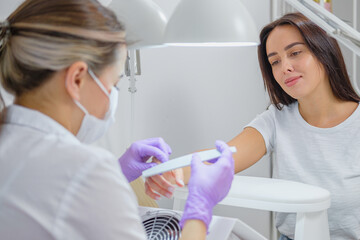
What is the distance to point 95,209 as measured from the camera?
2.11ft

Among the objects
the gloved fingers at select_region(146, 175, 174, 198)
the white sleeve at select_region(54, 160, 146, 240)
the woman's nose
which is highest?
the woman's nose

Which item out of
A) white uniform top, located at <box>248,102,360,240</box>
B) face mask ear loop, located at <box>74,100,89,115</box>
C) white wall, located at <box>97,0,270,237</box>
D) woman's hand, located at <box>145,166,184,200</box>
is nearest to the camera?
face mask ear loop, located at <box>74,100,89,115</box>

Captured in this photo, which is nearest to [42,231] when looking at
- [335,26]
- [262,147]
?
[335,26]

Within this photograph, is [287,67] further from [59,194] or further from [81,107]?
[59,194]

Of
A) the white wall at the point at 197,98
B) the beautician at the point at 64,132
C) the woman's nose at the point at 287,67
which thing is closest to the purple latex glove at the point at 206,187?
the beautician at the point at 64,132

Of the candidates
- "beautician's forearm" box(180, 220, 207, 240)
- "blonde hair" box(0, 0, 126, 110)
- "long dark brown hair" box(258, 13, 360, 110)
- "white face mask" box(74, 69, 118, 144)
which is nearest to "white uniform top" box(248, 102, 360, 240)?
"long dark brown hair" box(258, 13, 360, 110)

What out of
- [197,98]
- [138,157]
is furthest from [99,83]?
[197,98]

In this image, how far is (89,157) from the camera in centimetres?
67

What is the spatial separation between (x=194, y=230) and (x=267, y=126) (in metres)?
0.91

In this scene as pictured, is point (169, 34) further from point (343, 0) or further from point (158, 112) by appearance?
point (343, 0)

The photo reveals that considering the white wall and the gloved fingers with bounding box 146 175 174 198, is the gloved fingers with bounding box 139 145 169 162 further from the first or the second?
the white wall

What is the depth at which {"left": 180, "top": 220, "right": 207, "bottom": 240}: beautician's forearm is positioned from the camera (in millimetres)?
825

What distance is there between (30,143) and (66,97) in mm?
118

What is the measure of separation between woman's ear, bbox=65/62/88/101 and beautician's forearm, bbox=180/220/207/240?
0.35 metres
